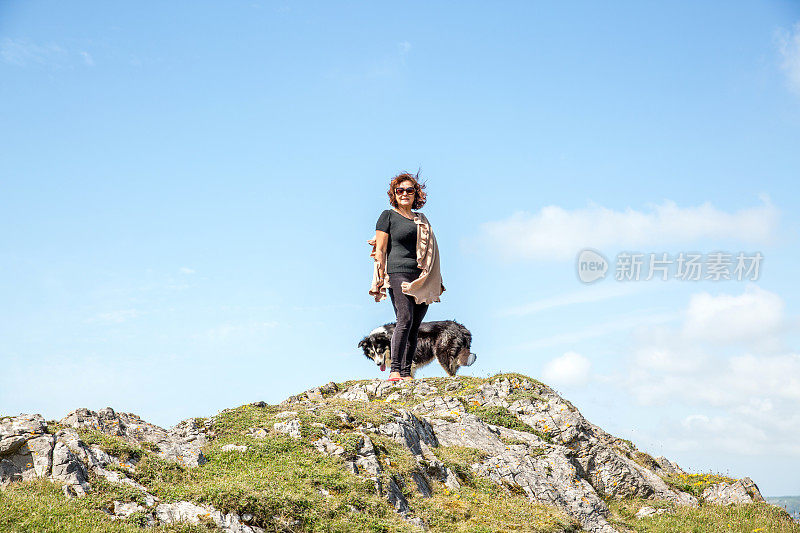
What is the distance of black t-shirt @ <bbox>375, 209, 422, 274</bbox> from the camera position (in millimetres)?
18188

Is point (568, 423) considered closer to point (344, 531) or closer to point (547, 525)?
point (547, 525)

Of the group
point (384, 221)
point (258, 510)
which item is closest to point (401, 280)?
point (384, 221)

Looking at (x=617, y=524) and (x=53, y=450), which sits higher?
(x=53, y=450)

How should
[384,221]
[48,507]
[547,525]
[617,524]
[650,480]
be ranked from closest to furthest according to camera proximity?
[48,507] → [547,525] → [617,524] → [650,480] → [384,221]

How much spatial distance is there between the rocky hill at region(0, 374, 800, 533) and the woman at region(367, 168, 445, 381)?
192 cm

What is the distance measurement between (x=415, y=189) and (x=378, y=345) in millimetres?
6546

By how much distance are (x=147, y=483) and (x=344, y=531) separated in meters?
3.57

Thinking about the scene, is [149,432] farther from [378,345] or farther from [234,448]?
[378,345]

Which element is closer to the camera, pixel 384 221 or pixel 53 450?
pixel 53 450

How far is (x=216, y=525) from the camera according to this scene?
10133mm

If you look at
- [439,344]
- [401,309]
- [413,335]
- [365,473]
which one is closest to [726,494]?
[413,335]

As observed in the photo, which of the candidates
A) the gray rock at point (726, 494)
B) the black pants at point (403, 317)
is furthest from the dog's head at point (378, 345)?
the gray rock at point (726, 494)

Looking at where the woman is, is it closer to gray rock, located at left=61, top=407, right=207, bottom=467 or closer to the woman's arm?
the woman's arm

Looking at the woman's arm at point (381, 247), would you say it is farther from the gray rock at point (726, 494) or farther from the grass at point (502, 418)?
the gray rock at point (726, 494)
